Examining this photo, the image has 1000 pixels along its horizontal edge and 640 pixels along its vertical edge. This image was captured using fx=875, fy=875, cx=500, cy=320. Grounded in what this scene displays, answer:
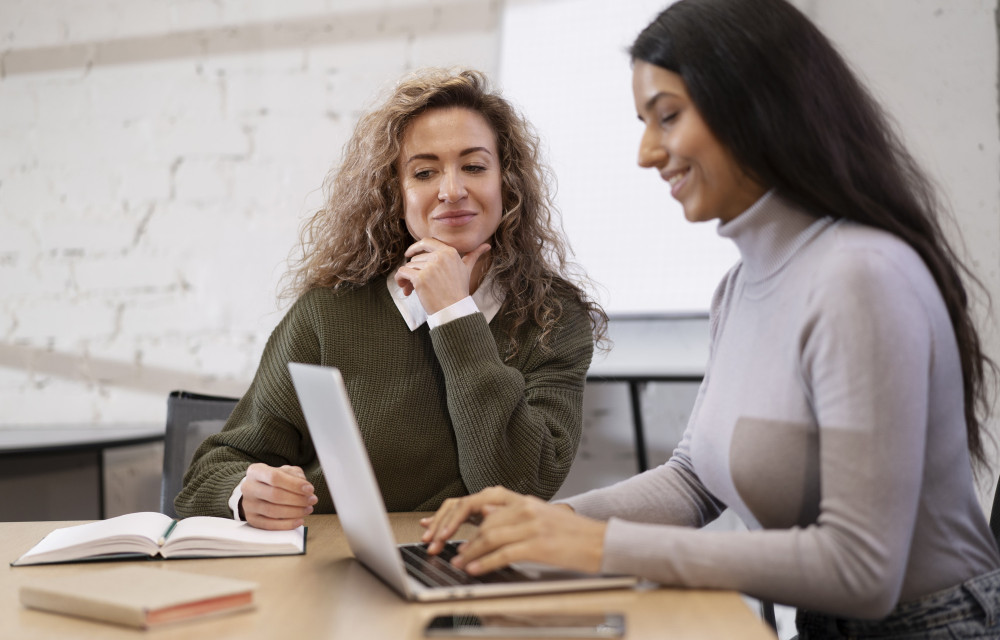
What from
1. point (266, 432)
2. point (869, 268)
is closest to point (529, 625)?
point (869, 268)

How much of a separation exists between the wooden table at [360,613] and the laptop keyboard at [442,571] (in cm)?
4

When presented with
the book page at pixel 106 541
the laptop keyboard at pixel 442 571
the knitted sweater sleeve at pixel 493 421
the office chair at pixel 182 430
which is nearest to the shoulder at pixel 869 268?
the laptop keyboard at pixel 442 571

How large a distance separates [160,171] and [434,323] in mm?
1481

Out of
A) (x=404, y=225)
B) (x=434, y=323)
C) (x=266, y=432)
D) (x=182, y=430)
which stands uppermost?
(x=404, y=225)

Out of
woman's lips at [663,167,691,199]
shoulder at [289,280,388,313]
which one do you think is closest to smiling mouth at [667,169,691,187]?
woman's lips at [663,167,691,199]

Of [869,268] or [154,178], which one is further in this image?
[154,178]

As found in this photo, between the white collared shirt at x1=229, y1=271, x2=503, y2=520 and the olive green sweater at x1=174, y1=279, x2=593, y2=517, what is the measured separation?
2 centimetres

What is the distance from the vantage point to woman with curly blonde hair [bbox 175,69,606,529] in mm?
1437

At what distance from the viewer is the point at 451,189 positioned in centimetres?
157

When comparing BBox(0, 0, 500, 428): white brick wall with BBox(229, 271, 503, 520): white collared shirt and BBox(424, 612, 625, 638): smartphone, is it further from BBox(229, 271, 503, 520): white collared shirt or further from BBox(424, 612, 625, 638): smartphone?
BBox(424, 612, 625, 638): smartphone

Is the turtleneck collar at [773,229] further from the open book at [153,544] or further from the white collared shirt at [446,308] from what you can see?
the open book at [153,544]

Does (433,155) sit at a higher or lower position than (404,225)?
higher

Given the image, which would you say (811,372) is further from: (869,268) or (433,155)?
(433,155)

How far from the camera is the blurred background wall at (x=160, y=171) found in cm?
253
